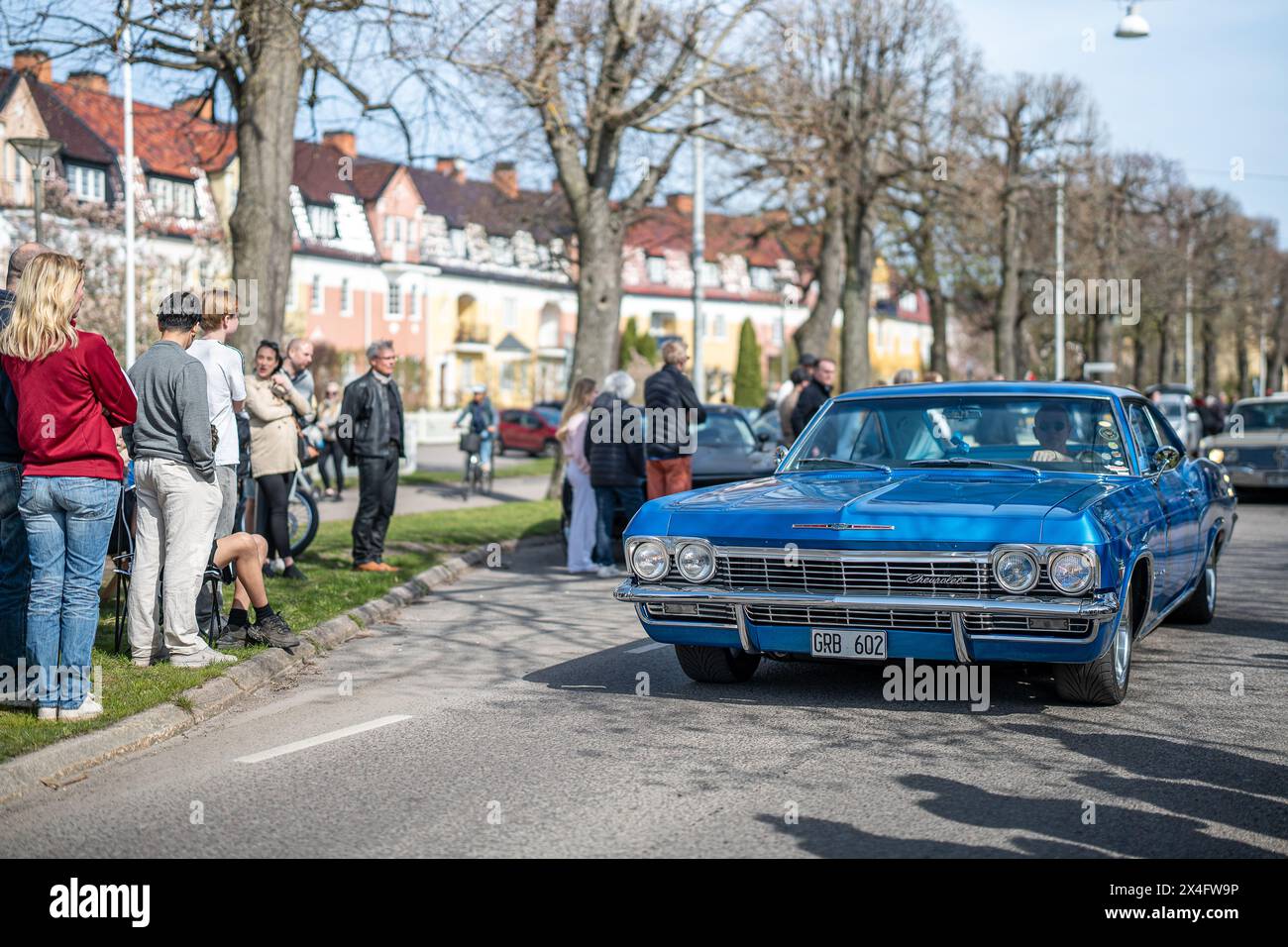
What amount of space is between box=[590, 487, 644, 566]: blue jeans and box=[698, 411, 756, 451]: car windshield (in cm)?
313

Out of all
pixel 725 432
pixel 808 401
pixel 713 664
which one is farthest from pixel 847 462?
pixel 725 432

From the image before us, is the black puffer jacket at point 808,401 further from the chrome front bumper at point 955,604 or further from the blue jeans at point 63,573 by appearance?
the blue jeans at point 63,573

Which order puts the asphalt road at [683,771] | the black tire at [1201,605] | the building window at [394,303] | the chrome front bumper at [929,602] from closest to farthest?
the asphalt road at [683,771], the chrome front bumper at [929,602], the black tire at [1201,605], the building window at [394,303]

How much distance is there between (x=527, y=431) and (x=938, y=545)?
1715 inches

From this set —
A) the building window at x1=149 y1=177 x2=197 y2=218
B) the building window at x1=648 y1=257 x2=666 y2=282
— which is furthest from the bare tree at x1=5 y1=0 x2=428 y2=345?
the building window at x1=648 y1=257 x2=666 y2=282

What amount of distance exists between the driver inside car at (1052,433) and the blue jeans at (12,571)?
5.26 metres

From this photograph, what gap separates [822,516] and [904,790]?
1778mm

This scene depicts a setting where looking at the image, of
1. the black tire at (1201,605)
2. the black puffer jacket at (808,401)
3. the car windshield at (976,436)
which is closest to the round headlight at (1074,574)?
the car windshield at (976,436)

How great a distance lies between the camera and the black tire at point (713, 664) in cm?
804

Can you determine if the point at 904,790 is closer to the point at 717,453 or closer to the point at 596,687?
the point at 596,687

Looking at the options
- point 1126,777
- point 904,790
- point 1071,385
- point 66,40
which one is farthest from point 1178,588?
point 66,40

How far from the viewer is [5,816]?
5770 millimetres

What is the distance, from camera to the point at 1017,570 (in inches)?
272

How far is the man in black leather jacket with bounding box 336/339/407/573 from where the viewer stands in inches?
532
